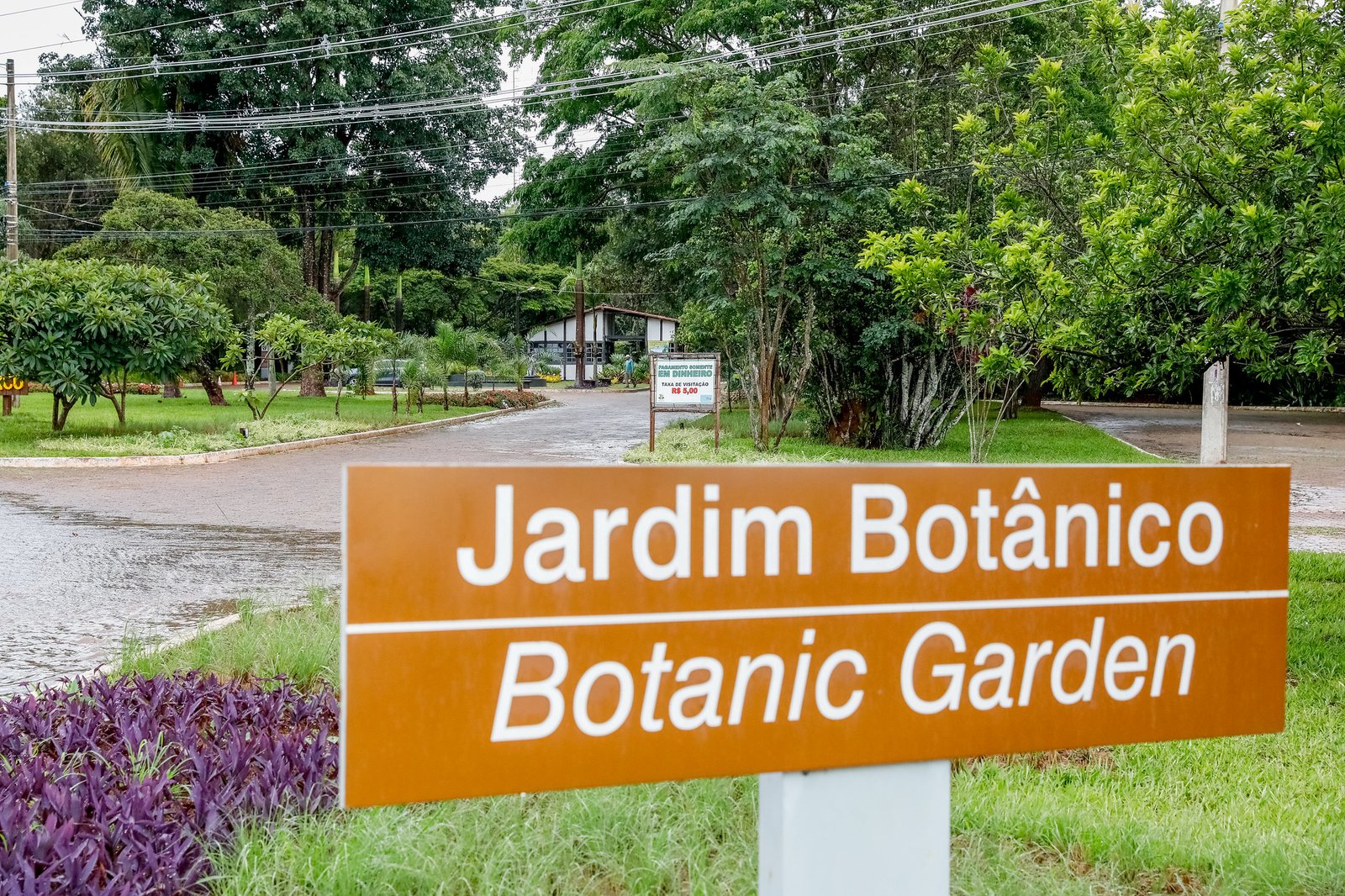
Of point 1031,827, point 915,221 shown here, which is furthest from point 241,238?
point 1031,827

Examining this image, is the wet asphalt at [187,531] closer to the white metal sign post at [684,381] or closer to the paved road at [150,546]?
the paved road at [150,546]

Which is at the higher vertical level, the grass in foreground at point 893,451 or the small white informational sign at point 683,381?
the small white informational sign at point 683,381

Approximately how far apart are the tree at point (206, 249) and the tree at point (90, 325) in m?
7.77

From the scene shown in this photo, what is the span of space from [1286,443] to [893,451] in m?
8.76

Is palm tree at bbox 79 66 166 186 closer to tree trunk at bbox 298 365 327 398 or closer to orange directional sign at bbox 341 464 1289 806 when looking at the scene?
tree trunk at bbox 298 365 327 398

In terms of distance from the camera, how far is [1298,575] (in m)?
8.37

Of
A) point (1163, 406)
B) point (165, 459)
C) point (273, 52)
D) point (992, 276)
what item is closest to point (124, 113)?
point (273, 52)

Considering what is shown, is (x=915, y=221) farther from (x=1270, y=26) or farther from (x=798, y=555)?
(x=798, y=555)

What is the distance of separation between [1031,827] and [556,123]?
2668 cm

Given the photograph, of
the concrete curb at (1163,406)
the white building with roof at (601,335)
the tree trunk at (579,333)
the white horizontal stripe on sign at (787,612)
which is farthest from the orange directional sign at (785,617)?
the white building with roof at (601,335)

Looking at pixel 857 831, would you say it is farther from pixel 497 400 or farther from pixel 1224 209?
pixel 497 400

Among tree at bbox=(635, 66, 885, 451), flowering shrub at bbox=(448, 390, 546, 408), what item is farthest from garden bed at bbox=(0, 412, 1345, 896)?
flowering shrub at bbox=(448, 390, 546, 408)

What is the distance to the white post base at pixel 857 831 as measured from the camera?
178cm

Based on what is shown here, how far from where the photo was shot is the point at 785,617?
1707 millimetres
